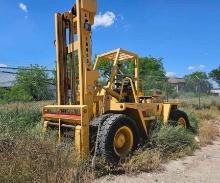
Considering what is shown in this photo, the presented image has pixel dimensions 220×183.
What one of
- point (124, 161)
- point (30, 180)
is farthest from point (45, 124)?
point (30, 180)

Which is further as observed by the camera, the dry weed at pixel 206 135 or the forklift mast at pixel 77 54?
the dry weed at pixel 206 135

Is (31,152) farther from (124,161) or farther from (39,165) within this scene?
(124,161)

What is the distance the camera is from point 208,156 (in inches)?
314

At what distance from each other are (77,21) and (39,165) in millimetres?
3130

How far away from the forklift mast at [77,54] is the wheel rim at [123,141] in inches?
30.5

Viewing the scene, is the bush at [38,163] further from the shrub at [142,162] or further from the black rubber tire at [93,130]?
the shrub at [142,162]

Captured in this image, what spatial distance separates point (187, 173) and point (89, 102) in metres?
2.44

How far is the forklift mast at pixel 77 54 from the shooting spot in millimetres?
6789

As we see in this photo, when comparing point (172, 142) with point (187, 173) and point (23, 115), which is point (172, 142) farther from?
point (23, 115)

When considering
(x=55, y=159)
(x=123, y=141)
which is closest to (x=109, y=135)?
(x=123, y=141)

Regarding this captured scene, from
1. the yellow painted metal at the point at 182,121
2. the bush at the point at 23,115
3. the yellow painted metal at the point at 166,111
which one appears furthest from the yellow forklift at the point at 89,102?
the bush at the point at 23,115

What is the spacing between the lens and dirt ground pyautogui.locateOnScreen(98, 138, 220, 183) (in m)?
5.96

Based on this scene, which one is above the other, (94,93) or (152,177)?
(94,93)

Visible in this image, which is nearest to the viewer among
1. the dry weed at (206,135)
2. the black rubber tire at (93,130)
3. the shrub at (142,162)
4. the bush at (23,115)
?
the shrub at (142,162)
